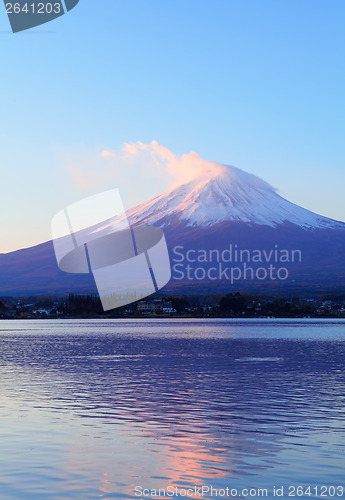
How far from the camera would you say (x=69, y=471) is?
1623cm

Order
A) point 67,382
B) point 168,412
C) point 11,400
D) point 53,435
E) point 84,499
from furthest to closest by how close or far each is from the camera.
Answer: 1. point 67,382
2. point 11,400
3. point 168,412
4. point 53,435
5. point 84,499

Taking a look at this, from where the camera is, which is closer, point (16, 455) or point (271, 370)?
point (16, 455)

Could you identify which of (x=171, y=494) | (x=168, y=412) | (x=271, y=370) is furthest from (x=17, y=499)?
(x=271, y=370)

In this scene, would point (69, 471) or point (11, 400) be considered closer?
point (69, 471)

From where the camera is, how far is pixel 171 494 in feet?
46.8

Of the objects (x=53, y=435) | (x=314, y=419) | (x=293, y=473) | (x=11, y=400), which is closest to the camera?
(x=293, y=473)

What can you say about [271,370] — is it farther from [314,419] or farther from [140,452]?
[140,452]

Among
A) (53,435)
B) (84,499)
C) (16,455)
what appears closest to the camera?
(84,499)

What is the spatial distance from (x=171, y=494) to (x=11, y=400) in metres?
15.3

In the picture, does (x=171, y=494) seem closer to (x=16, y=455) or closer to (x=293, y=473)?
(x=293, y=473)

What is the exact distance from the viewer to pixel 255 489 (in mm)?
14695

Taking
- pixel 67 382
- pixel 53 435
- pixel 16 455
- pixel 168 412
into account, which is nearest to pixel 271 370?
pixel 67 382

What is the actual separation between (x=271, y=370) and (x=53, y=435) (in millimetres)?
25848

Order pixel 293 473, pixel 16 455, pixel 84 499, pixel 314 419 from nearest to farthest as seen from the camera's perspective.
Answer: pixel 84 499 → pixel 293 473 → pixel 16 455 → pixel 314 419
